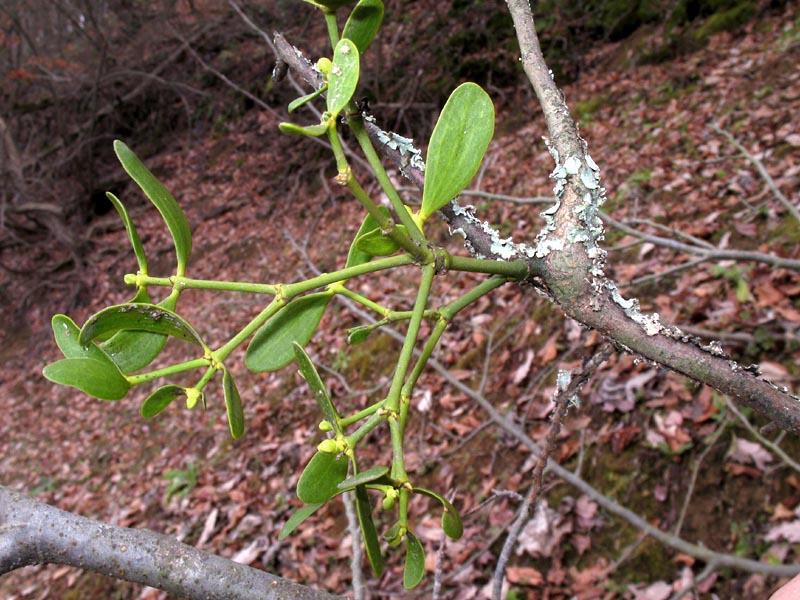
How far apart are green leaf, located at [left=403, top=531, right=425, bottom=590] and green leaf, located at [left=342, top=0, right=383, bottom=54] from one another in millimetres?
436

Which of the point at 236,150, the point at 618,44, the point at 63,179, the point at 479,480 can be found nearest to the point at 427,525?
the point at 479,480

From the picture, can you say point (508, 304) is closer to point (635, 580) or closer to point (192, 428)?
point (635, 580)

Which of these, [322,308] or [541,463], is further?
[541,463]

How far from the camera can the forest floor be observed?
1859 mm

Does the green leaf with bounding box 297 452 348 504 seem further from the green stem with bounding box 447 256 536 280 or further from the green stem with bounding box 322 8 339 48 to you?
the green stem with bounding box 322 8 339 48

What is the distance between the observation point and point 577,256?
507 mm

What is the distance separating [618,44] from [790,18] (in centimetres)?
142

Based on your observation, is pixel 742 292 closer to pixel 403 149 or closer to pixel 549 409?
pixel 549 409

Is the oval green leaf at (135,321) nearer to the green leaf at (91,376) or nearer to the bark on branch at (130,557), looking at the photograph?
the green leaf at (91,376)

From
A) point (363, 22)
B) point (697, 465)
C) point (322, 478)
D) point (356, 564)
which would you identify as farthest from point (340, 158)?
point (697, 465)

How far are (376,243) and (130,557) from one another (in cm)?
40

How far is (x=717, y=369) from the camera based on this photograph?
0.46 meters

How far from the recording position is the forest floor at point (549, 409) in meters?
1.86

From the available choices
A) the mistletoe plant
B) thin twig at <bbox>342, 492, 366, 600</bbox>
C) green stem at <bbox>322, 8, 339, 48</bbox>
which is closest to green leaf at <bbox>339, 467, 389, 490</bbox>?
the mistletoe plant
